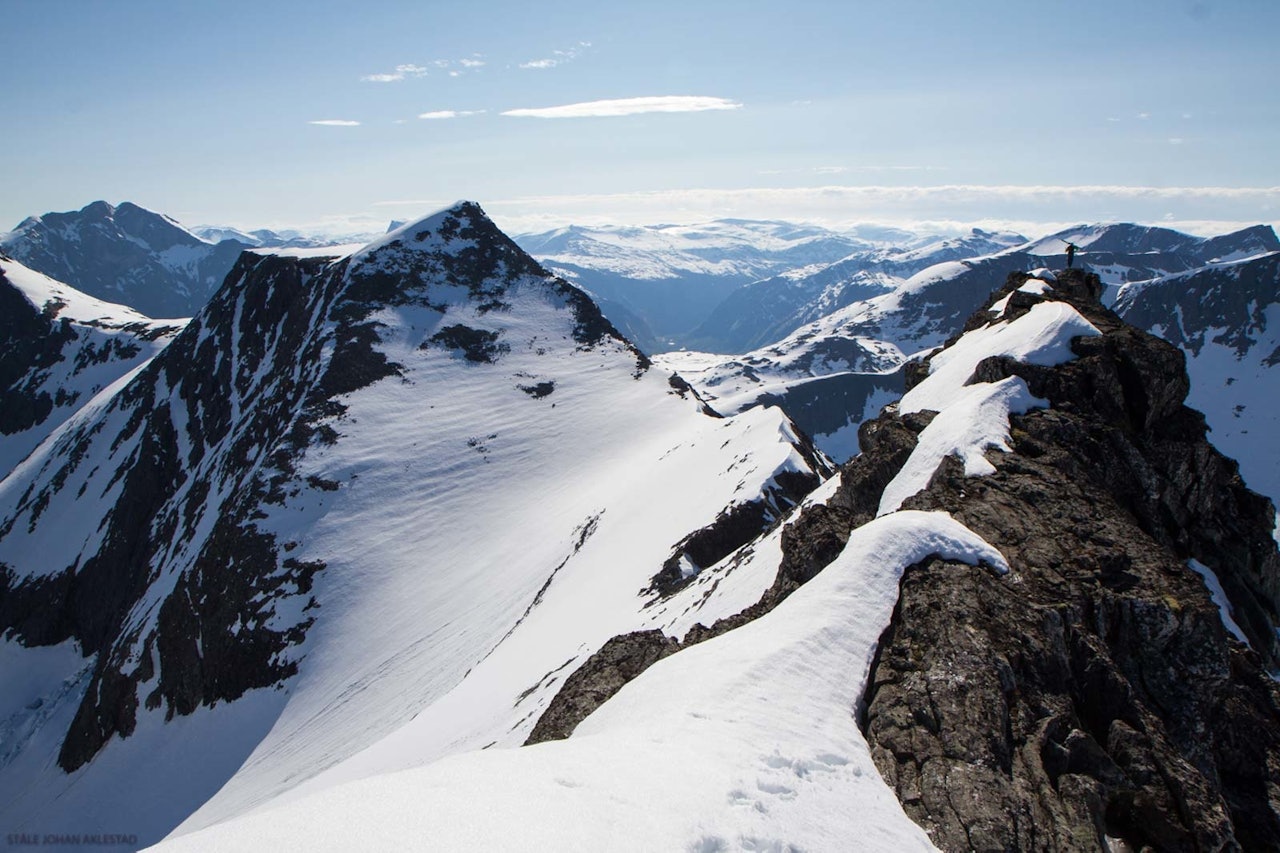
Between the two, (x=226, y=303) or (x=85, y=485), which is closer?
(x=85, y=485)

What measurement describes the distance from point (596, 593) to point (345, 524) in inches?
1360

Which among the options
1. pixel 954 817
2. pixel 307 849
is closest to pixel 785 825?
pixel 954 817

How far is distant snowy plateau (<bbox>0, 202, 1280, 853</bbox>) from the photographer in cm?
1148

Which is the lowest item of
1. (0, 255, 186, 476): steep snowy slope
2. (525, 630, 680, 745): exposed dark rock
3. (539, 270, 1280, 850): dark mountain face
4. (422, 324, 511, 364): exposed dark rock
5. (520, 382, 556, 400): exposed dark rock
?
(0, 255, 186, 476): steep snowy slope

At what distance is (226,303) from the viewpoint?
119m

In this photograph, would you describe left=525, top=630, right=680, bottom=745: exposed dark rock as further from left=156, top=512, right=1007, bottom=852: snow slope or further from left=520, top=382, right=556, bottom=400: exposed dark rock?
left=520, top=382, right=556, bottom=400: exposed dark rock

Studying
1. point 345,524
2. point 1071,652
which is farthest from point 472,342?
point 1071,652

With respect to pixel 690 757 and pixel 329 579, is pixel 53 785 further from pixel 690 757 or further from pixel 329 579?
pixel 690 757

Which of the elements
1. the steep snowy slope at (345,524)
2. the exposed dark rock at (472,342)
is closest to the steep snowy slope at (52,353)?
the steep snowy slope at (345,524)

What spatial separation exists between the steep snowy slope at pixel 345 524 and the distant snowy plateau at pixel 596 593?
0.47 meters

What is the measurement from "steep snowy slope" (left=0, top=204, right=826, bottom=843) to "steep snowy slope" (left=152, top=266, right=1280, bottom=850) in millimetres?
13551

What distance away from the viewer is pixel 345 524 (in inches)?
2707

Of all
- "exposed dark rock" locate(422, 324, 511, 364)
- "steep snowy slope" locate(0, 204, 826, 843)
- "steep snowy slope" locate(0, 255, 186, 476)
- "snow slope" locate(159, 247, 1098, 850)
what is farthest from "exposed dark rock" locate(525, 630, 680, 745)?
"steep snowy slope" locate(0, 255, 186, 476)

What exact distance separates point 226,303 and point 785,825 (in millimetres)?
134057
